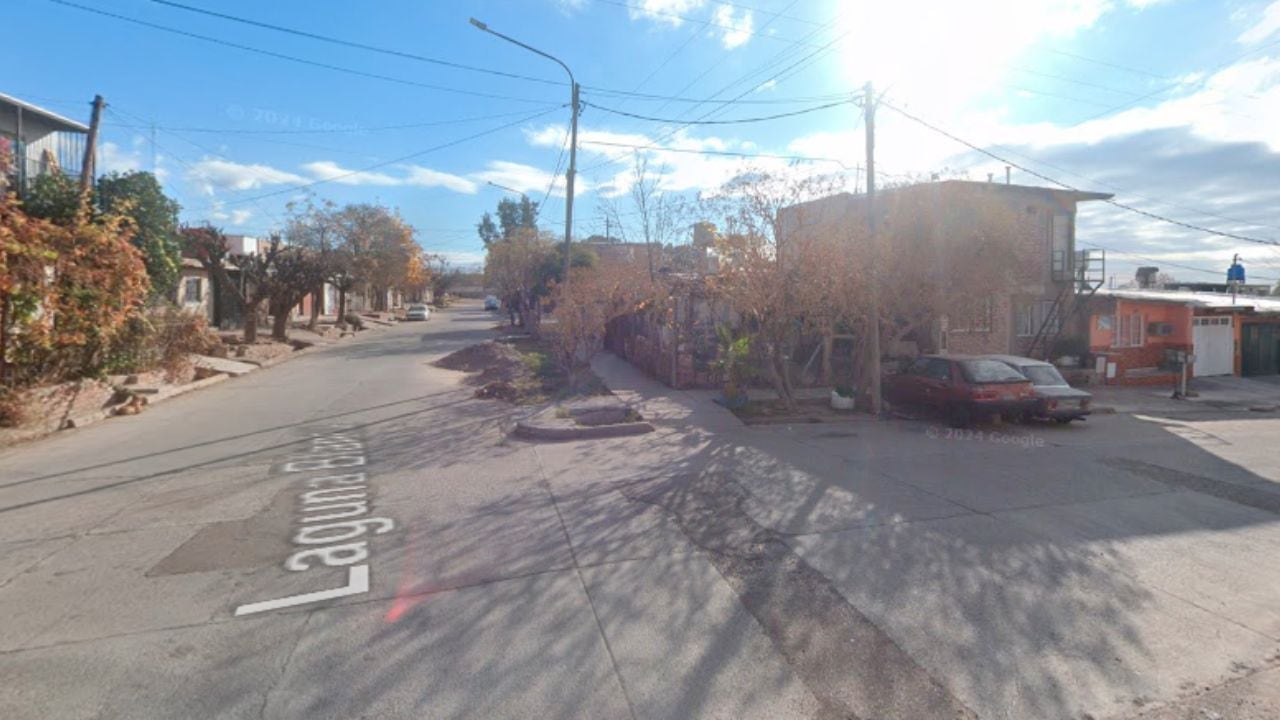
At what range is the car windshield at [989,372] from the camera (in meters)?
11.6

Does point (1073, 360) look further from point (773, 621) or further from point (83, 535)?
point (83, 535)

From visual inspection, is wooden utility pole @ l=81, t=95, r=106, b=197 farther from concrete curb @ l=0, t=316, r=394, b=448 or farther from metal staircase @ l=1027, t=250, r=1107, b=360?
metal staircase @ l=1027, t=250, r=1107, b=360

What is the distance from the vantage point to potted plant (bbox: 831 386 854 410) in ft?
43.0

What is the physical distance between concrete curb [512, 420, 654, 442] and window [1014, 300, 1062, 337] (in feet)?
54.8

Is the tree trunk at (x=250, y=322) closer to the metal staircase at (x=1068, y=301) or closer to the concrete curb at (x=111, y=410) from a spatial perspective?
the concrete curb at (x=111, y=410)

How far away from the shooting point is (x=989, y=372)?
11.8 metres

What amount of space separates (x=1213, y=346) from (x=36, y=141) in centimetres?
3566

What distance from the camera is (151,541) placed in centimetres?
542

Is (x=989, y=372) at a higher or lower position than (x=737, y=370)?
higher

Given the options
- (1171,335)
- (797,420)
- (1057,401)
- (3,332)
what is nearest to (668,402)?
(797,420)

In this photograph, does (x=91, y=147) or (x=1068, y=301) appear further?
(x=1068, y=301)

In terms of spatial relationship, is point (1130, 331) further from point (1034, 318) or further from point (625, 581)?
Result: point (625, 581)

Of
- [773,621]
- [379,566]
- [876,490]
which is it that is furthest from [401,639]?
[876,490]

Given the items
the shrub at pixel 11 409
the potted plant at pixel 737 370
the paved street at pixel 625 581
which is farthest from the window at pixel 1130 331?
the shrub at pixel 11 409
